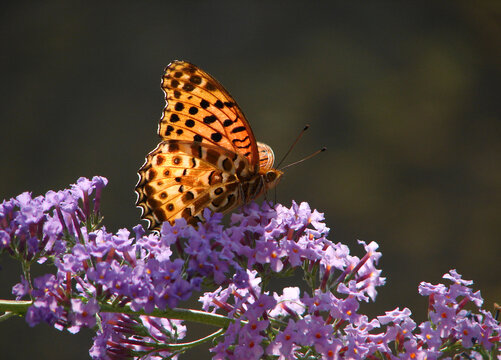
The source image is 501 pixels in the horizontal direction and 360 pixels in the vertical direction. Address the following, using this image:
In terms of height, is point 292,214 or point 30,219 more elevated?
point 30,219

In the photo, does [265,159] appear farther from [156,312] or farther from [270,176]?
[156,312]

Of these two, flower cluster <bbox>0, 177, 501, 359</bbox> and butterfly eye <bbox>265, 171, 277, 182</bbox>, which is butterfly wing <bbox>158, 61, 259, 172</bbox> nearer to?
butterfly eye <bbox>265, 171, 277, 182</bbox>

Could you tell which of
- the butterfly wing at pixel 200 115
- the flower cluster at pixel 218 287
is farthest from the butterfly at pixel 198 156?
the flower cluster at pixel 218 287

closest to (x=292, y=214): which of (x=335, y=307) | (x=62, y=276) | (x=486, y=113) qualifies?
(x=335, y=307)

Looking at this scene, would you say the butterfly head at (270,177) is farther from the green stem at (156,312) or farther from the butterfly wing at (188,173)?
the green stem at (156,312)

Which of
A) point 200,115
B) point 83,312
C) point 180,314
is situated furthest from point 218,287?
point 200,115

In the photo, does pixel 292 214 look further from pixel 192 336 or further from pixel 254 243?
pixel 192 336
